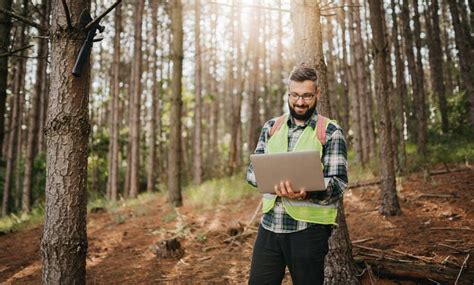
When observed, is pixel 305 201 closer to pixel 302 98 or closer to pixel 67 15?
pixel 302 98

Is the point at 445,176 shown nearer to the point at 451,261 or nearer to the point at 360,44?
the point at 451,261

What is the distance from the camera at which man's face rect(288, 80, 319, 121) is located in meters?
2.49

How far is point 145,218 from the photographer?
8.62m

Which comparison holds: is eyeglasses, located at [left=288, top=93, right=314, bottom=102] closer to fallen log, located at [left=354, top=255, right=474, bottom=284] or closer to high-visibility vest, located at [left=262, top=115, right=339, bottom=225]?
high-visibility vest, located at [left=262, top=115, right=339, bottom=225]

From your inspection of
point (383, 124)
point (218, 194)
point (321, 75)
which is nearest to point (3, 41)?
point (321, 75)

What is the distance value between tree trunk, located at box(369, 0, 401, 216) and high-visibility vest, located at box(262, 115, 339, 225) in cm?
417

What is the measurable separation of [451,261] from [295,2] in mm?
3543

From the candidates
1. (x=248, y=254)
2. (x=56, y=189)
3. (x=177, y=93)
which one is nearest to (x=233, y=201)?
(x=177, y=93)

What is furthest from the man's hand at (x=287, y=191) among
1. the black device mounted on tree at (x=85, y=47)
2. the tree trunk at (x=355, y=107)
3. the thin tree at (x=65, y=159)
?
the tree trunk at (x=355, y=107)

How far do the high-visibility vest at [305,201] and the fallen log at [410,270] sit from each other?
2.42 m

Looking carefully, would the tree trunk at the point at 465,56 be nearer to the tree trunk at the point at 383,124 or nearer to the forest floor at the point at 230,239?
the forest floor at the point at 230,239

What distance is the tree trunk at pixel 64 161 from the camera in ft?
8.82

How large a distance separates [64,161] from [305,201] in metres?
1.74

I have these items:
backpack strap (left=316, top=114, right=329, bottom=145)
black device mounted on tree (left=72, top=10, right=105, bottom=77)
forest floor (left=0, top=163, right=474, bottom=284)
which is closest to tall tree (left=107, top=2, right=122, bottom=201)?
forest floor (left=0, top=163, right=474, bottom=284)
